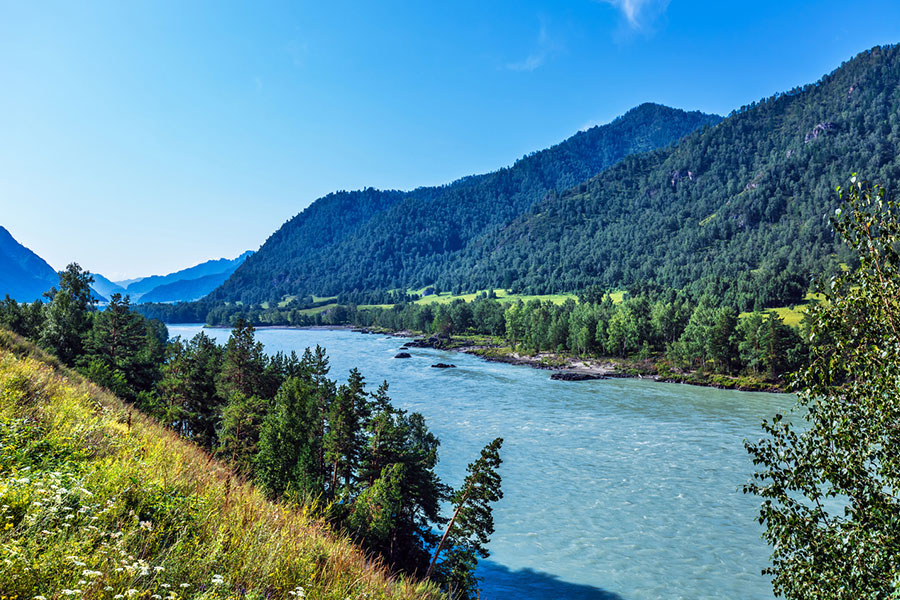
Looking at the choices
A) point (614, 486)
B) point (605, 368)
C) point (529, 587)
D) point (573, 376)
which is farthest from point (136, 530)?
point (605, 368)

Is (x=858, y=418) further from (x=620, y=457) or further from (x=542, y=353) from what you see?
(x=542, y=353)

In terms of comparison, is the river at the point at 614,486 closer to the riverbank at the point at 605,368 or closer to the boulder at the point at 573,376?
the riverbank at the point at 605,368

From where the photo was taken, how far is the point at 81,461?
6.25m

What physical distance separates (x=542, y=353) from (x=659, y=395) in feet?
155

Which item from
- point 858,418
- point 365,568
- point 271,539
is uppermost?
point 858,418

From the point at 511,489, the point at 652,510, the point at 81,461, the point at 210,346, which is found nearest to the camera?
the point at 81,461

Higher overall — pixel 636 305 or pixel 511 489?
pixel 636 305

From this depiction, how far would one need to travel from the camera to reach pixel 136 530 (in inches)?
194

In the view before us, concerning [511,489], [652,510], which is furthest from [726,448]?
[511,489]

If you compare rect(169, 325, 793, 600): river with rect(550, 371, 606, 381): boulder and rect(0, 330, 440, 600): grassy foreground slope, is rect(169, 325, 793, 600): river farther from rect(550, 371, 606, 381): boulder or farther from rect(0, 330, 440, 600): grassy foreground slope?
rect(550, 371, 606, 381): boulder

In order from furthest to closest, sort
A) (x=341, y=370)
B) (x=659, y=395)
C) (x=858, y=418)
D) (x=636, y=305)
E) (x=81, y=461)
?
(x=636, y=305) < (x=341, y=370) < (x=659, y=395) < (x=858, y=418) < (x=81, y=461)

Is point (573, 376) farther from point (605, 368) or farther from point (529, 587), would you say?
point (529, 587)

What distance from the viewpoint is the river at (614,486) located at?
24.4 m

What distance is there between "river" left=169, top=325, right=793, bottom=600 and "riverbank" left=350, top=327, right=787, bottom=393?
5.71 m
